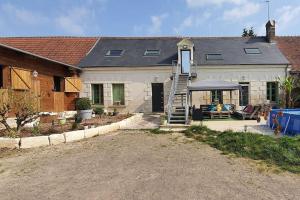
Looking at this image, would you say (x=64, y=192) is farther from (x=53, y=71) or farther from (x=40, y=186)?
(x=53, y=71)

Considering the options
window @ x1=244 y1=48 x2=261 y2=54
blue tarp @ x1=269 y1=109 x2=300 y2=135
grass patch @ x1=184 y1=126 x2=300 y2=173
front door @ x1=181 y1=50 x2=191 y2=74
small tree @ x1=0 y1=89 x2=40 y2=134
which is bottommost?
grass patch @ x1=184 y1=126 x2=300 y2=173

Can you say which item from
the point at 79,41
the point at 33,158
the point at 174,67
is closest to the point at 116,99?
the point at 174,67

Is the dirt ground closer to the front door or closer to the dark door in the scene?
the dark door

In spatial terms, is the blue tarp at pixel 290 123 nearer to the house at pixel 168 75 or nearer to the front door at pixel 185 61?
the house at pixel 168 75

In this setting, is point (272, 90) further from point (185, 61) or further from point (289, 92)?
point (185, 61)

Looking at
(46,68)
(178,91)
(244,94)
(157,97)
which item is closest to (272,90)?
(244,94)

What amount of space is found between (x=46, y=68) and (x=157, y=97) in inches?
308

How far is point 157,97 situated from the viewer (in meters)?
20.6

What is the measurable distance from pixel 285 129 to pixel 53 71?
11924mm

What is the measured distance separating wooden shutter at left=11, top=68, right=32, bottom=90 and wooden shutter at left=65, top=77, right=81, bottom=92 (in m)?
4.58

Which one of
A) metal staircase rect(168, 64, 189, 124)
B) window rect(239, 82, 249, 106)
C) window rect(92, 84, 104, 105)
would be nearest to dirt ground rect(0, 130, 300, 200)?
metal staircase rect(168, 64, 189, 124)

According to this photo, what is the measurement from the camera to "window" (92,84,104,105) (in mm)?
20547

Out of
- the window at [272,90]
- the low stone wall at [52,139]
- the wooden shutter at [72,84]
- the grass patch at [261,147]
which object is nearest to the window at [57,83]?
the wooden shutter at [72,84]

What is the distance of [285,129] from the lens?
1079 centimetres
